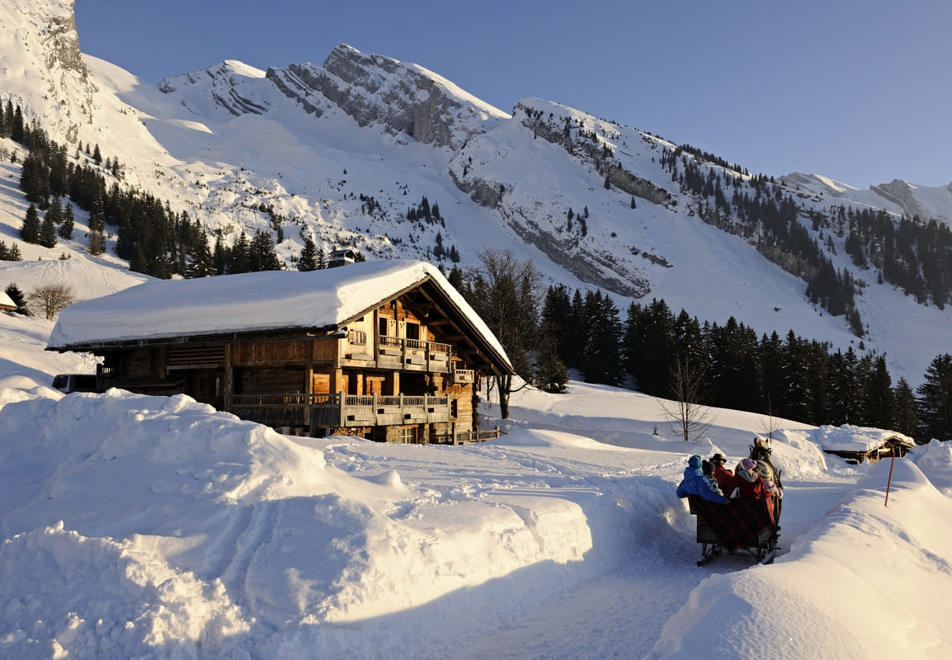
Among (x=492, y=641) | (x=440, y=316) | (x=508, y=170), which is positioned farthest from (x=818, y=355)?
(x=508, y=170)

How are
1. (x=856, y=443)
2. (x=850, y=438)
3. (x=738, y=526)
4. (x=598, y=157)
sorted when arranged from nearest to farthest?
1. (x=738, y=526)
2. (x=856, y=443)
3. (x=850, y=438)
4. (x=598, y=157)

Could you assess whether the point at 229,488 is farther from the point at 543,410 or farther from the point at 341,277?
the point at 543,410

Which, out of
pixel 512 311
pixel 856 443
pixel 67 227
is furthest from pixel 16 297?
pixel 856 443

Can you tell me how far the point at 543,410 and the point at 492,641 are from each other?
35.5 m

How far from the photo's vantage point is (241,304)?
20266mm

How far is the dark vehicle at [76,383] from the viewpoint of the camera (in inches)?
949

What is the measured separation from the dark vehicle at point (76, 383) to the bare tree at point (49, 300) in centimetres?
3242

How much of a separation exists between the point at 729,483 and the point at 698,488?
63 cm

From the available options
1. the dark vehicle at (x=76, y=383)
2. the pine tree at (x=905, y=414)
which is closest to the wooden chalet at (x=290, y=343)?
the dark vehicle at (x=76, y=383)

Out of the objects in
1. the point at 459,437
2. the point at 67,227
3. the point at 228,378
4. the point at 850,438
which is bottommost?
the point at 850,438

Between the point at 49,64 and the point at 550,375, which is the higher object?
the point at 49,64

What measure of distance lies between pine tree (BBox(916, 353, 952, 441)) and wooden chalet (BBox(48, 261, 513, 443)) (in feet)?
154

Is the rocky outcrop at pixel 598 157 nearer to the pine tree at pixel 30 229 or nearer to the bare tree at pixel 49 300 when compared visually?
the pine tree at pixel 30 229

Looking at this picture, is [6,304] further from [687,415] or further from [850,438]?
[850,438]
